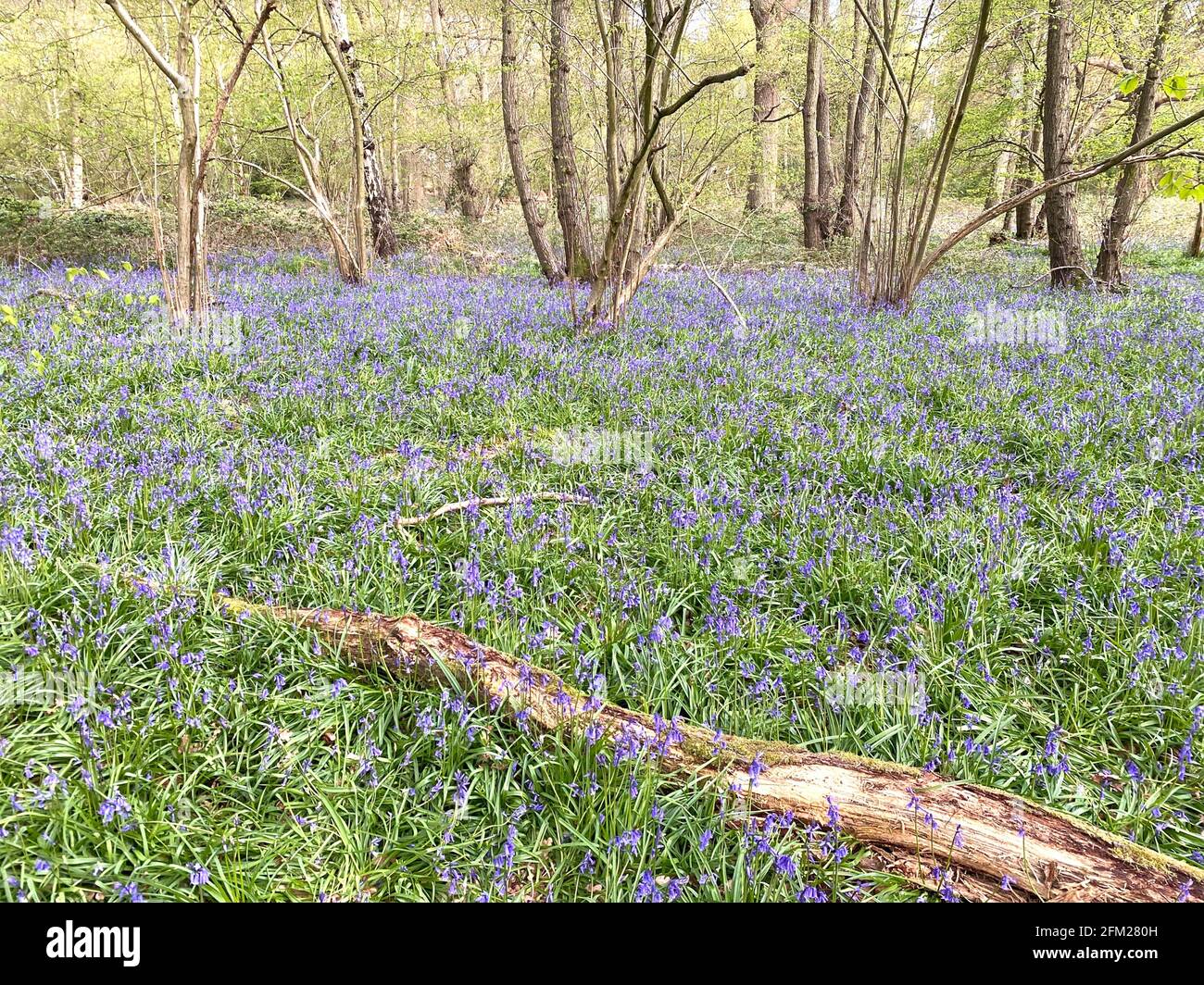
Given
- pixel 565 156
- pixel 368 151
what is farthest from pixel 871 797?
pixel 368 151

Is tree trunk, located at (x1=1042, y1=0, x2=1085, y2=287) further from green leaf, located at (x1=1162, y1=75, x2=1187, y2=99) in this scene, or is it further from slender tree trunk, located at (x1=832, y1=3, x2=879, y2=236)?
green leaf, located at (x1=1162, y1=75, x2=1187, y2=99)

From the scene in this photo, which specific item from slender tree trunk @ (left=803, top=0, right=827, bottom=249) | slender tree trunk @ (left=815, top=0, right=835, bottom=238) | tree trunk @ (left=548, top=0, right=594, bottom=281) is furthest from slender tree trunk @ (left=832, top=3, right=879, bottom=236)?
tree trunk @ (left=548, top=0, right=594, bottom=281)

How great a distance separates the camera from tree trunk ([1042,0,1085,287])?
11.5 metres

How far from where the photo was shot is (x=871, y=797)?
213cm

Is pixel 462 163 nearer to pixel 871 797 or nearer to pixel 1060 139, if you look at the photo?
pixel 1060 139

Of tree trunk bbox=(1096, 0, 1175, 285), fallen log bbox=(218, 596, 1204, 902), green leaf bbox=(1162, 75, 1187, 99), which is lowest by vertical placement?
fallen log bbox=(218, 596, 1204, 902)

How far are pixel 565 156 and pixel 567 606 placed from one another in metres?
10.8

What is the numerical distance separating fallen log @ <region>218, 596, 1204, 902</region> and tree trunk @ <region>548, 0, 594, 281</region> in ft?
31.1

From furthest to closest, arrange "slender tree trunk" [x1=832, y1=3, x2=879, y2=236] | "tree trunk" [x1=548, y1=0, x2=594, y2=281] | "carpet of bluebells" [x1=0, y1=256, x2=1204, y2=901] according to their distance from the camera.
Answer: "slender tree trunk" [x1=832, y1=3, x2=879, y2=236], "tree trunk" [x1=548, y1=0, x2=594, y2=281], "carpet of bluebells" [x1=0, y1=256, x2=1204, y2=901]

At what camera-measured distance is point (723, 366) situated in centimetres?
698

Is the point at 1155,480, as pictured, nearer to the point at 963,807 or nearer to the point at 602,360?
the point at 963,807

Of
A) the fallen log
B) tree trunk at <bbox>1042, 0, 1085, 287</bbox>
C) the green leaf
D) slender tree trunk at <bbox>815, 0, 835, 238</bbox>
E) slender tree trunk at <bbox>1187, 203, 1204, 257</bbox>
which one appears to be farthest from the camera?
slender tree trunk at <bbox>1187, 203, 1204, 257</bbox>

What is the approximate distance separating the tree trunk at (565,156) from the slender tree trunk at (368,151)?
392cm

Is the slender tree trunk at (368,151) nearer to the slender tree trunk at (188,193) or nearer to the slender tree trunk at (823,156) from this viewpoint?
the slender tree trunk at (188,193)
